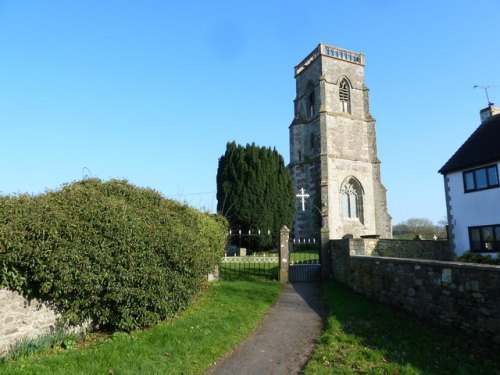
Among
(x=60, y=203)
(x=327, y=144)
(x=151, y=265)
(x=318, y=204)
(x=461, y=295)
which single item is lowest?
(x=461, y=295)

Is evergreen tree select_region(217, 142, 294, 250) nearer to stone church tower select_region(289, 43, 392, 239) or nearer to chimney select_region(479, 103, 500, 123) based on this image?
stone church tower select_region(289, 43, 392, 239)

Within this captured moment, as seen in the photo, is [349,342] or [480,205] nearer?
[349,342]

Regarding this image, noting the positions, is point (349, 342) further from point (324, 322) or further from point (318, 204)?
point (318, 204)

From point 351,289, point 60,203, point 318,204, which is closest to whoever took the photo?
point 60,203

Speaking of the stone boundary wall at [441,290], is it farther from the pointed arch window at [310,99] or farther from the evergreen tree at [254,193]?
the pointed arch window at [310,99]

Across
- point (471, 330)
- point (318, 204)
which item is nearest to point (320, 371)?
point (471, 330)

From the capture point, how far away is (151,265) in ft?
25.5

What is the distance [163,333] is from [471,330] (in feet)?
19.8

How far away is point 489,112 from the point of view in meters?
19.6

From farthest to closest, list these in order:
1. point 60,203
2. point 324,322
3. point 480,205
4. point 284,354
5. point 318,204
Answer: point 318,204 < point 480,205 < point 324,322 < point 60,203 < point 284,354

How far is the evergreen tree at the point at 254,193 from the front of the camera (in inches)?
950

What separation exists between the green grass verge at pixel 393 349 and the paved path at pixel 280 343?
1.18ft

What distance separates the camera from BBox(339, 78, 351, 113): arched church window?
32.1 m

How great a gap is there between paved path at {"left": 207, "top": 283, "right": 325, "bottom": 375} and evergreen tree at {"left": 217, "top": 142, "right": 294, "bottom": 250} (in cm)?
1289
